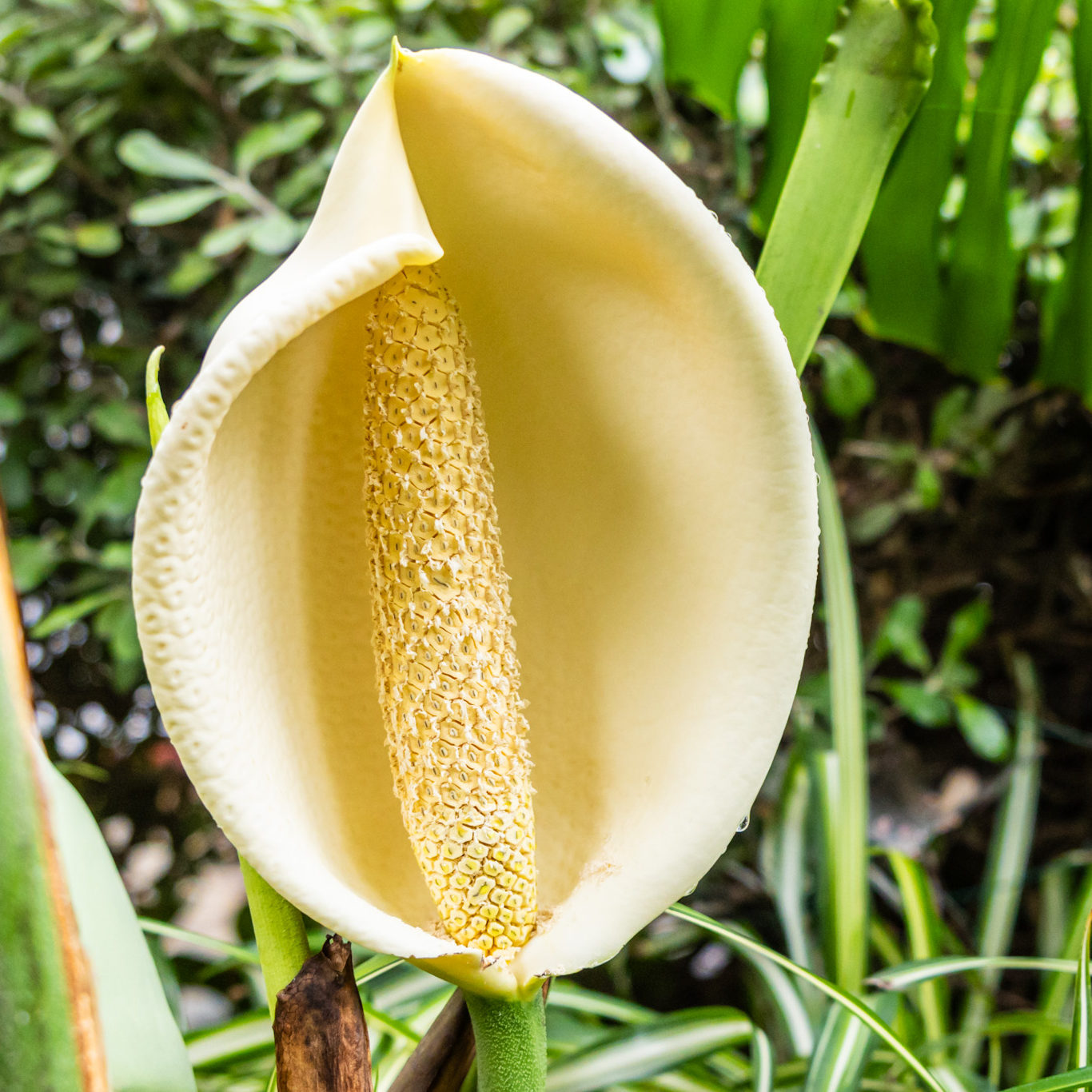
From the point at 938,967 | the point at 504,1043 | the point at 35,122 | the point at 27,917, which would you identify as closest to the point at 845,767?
the point at 938,967

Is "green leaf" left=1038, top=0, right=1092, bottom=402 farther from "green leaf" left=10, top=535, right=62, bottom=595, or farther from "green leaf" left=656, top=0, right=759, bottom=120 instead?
"green leaf" left=10, top=535, right=62, bottom=595

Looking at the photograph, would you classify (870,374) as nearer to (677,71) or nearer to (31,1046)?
(677,71)

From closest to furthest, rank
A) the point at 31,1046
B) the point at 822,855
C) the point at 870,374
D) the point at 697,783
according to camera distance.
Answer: the point at 31,1046, the point at 697,783, the point at 822,855, the point at 870,374

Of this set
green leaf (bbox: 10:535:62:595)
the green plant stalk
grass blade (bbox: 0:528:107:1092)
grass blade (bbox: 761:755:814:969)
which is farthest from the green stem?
green leaf (bbox: 10:535:62:595)

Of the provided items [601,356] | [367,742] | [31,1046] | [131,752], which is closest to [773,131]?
[601,356]

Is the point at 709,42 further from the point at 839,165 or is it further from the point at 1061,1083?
the point at 1061,1083

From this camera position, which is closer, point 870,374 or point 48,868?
point 48,868
